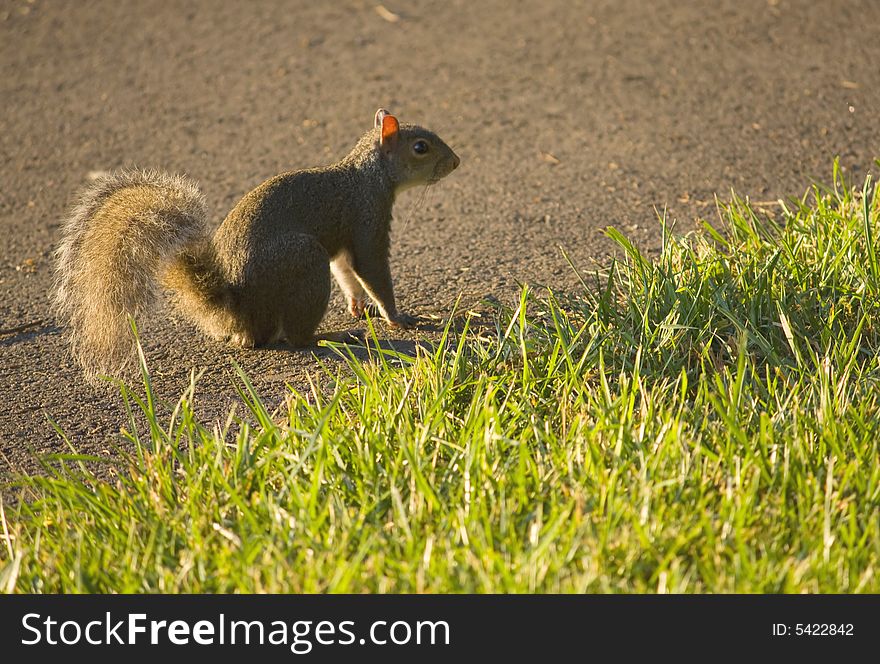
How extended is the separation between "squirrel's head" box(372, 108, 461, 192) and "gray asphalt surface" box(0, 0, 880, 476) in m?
0.45

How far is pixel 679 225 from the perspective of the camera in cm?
467

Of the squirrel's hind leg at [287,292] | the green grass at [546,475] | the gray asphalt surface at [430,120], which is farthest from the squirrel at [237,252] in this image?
the green grass at [546,475]

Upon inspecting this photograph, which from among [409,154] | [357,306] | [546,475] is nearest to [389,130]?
[409,154]

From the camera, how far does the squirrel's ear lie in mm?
4043

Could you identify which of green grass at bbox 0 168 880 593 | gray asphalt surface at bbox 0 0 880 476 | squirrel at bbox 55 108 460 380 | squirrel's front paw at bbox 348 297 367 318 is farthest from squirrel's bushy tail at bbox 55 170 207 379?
squirrel's front paw at bbox 348 297 367 318

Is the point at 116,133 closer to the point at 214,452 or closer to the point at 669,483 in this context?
the point at 214,452

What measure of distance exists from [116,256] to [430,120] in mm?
2908

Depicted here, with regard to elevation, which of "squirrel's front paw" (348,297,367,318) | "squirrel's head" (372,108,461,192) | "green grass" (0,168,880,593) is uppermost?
"squirrel's head" (372,108,461,192)

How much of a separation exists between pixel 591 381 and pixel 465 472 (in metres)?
0.78

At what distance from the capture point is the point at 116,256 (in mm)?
3475

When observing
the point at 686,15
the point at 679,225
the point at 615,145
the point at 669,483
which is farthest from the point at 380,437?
the point at 686,15

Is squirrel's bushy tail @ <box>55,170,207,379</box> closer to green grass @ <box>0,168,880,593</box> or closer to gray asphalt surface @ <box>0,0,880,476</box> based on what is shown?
gray asphalt surface @ <box>0,0,880,476</box>

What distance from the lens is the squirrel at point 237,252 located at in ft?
11.3

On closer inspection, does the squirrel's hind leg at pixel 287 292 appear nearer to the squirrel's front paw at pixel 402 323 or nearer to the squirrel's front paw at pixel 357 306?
the squirrel's front paw at pixel 402 323
